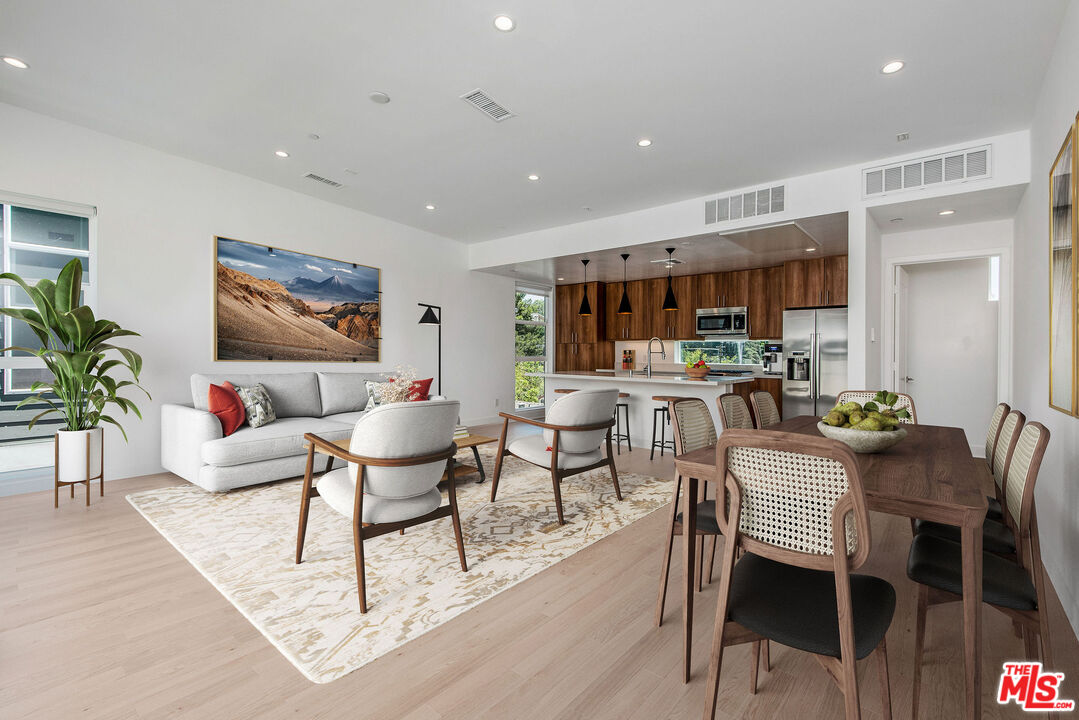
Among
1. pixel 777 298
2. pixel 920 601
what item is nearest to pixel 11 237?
pixel 920 601

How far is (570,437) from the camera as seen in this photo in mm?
3350

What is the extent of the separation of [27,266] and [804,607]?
18.7ft

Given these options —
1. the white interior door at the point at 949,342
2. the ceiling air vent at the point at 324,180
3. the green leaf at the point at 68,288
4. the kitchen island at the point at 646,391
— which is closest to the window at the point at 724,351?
the white interior door at the point at 949,342

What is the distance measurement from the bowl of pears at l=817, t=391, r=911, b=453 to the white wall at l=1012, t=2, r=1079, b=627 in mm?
989

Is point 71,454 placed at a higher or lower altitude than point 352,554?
higher

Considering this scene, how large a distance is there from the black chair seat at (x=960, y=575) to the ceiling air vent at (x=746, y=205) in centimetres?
378

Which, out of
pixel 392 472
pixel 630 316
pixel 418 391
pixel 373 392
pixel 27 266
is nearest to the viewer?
pixel 392 472

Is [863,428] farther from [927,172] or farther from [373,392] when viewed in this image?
[373,392]

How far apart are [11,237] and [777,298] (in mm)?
8086

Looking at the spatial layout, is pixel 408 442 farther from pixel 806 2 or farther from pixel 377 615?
pixel 806 2

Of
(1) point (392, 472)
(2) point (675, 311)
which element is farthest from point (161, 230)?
(2) point (675, 311)

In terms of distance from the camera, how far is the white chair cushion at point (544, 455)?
3.34 metres

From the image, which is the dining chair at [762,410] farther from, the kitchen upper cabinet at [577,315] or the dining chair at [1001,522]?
the kitchen upper cabinet at [577,315]

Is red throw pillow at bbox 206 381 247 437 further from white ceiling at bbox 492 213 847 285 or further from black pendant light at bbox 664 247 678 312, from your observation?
black pendant light at bbox 664 247 678 312
